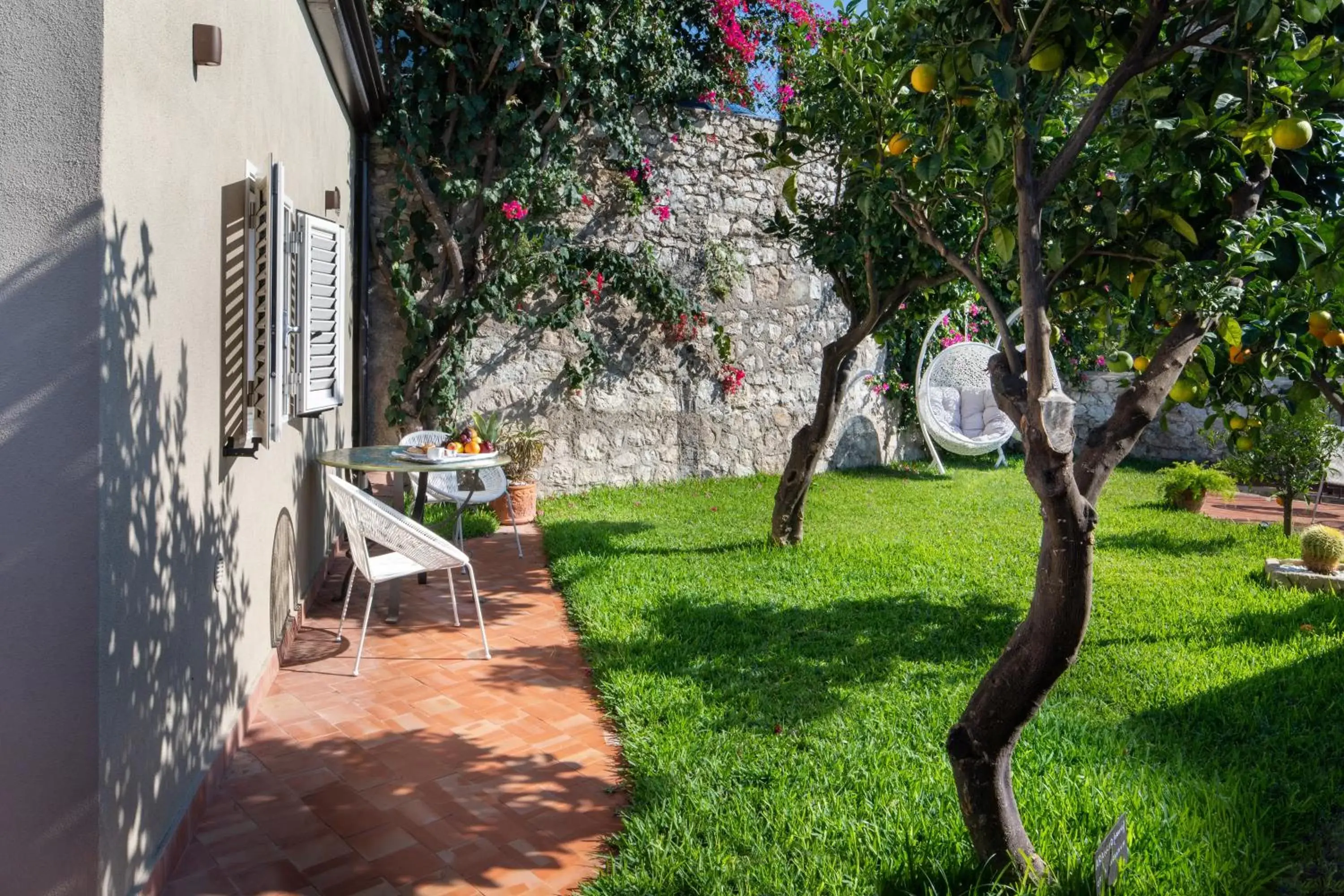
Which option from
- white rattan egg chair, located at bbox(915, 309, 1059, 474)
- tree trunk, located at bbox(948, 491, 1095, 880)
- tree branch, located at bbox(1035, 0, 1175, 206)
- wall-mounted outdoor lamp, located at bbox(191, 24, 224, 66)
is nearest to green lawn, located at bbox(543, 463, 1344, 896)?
tree trunk, located at bbox(948, 491, 1095, 880)

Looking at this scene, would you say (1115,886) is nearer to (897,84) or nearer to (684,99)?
(897,84)

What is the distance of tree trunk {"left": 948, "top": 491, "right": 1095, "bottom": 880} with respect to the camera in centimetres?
214

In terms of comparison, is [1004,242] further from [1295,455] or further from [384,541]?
[1295,455]

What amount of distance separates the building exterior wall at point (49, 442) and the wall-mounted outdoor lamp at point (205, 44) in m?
0.67

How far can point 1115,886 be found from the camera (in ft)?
7.39

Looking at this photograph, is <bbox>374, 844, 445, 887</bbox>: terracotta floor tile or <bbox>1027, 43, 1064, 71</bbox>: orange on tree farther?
<bbox>374, 844, 445, 887</bbox>: terracotta floor tile

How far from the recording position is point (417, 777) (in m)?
3.15

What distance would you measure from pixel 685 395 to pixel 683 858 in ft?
22.0

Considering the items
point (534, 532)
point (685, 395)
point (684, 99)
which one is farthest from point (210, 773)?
point (684, 99)

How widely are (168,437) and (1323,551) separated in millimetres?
6157

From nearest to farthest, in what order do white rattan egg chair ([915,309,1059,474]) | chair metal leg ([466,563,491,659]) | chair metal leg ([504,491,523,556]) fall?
1. chair metal leg ([466,563,491,659])
2. chair metal leg ([504,491,523,556])
3. white rattan egg chair ([915,309,1059,474])

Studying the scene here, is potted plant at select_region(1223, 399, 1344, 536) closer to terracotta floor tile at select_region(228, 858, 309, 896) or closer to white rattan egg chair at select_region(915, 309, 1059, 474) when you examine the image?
white rattan egg chair at select_region(915, 309, 1059, 474)

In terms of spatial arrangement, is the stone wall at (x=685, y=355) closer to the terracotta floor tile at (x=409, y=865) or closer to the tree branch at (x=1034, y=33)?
the terracotta floor tile at (x=409, y=865)

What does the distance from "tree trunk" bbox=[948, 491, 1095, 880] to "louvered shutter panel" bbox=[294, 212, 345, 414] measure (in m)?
3.50
